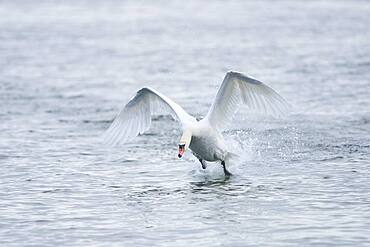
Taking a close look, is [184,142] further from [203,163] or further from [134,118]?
[134,118]

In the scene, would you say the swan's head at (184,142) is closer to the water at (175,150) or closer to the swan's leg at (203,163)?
the water at (175,150)

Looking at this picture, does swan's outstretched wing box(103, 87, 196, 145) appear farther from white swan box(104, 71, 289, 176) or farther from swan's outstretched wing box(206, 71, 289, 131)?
swan's outstretched wing box(206, 71, 289, 131)

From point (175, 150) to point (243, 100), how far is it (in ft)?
8.32

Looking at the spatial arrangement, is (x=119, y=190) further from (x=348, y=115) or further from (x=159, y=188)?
(x=348, y=115)

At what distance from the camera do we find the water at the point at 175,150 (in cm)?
1236

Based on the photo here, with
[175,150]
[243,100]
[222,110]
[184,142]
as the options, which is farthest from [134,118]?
[243,100]

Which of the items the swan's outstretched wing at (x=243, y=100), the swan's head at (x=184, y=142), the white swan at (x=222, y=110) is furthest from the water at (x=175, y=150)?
the swan's outstretched wing at (x=243, y=100)

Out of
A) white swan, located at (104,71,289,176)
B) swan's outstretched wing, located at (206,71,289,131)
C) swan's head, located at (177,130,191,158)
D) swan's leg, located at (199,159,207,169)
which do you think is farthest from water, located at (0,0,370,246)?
swan's outstretched wing, located at (206,71,289,131)

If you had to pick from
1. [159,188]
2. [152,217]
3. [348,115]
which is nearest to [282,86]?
[348,115]

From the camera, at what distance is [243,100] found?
15.4m

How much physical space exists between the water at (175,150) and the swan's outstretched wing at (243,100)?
3.21 feet

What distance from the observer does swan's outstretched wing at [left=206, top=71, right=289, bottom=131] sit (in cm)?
1515

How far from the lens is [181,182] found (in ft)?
50.1

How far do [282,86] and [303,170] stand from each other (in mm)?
9627
